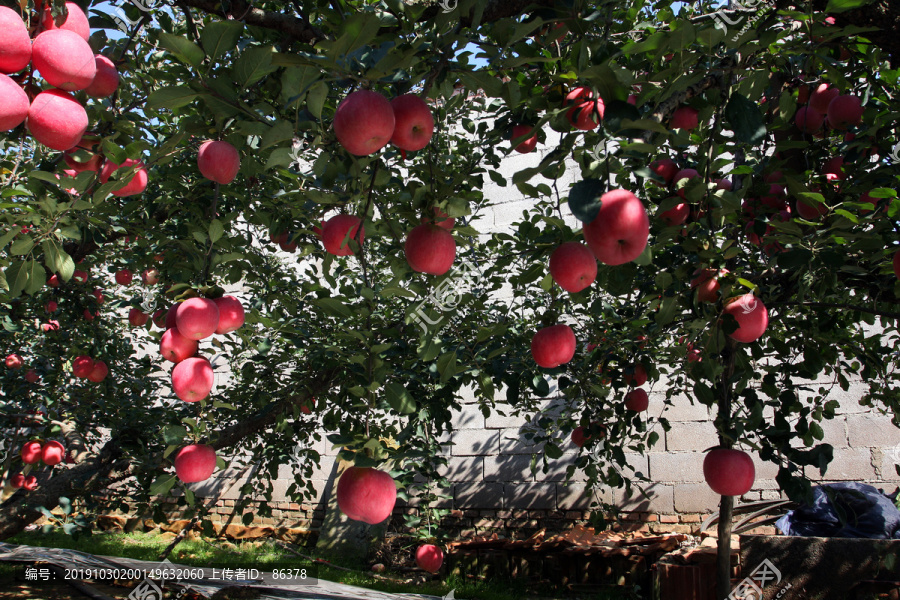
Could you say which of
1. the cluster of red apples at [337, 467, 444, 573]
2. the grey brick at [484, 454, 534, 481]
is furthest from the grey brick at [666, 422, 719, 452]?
the cluster of red apples at [337, 467, 444, 573]

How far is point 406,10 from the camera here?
3.43ft

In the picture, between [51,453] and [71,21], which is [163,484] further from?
[51,453]

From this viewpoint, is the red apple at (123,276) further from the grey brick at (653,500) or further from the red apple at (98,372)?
the grey brick at (653,500)

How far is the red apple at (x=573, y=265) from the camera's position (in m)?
1.18

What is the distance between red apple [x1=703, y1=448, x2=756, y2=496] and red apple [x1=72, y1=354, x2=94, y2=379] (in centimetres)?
322

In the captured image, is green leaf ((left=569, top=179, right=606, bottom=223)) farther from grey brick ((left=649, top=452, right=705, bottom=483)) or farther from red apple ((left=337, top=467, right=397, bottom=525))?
grey brick ((left=649, top=452, right=705, bottom=483))

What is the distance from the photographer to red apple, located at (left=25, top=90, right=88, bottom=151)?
2.98ft

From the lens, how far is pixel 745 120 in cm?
108

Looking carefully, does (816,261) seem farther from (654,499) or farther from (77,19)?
(654,499)

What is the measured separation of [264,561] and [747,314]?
14.7ft

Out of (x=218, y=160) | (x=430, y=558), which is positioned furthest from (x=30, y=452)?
(x=218, y=160)

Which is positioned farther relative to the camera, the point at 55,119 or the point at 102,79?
the point at 102,79

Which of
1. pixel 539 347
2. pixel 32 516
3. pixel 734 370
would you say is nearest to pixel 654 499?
pixel 734 370

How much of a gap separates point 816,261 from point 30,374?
4.28 metres
